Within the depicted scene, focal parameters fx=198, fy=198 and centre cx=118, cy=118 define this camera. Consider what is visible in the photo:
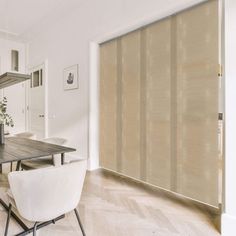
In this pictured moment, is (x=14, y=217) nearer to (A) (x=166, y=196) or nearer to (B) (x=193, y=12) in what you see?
(A) (x=166, y=196)

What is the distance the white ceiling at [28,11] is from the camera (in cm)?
371

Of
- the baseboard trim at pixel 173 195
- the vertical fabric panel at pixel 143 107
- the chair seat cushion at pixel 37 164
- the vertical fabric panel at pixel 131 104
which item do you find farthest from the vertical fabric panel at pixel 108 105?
the chair seat cushion at pixel 37 164

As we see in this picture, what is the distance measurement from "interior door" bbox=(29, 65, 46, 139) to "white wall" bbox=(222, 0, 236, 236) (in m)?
4.17

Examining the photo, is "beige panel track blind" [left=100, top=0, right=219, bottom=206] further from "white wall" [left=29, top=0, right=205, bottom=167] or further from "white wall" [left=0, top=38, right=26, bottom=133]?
"white wall" [left=0, top=38, right=26, bottom=133]

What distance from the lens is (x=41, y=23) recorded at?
4.59 metres

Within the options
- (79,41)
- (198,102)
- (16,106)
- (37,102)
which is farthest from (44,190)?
(16,106)

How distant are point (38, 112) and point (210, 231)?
4616 mm

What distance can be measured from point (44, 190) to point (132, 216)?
119 cm

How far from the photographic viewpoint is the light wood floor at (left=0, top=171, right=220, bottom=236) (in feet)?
6.10

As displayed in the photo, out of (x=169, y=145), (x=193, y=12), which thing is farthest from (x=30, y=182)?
(x=193, y=12)

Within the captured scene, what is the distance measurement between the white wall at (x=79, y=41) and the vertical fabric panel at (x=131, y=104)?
0.96 feet

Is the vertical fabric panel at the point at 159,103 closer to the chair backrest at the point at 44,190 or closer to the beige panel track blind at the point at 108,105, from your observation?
the beige panel track blind at the point at 108,105

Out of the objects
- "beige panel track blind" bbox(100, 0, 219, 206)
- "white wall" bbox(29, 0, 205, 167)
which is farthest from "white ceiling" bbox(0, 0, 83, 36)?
"beige panel track blind" bbox(100, 0, 219, 206)

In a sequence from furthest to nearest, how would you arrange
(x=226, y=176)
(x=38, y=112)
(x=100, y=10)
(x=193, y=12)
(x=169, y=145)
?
(x=38, y=112), (x=100, y=10), (x=169, y=145), (x=193, y=12), (x=226, y=176)
